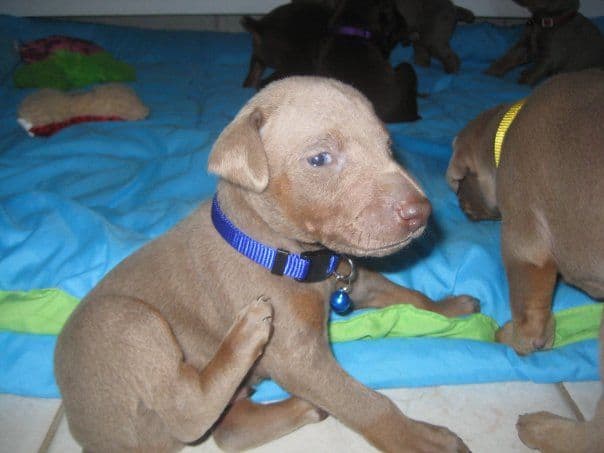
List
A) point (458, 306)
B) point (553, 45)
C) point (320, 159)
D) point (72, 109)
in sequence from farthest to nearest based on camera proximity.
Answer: point (553, 45) < point (72, 109) < point (458, 306) < point (320, 159)

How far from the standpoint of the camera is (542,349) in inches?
102

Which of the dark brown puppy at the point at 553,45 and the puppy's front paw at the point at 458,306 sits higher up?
the dark brown puppy at the point at 553,45

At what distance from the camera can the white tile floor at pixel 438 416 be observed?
2.25 metres

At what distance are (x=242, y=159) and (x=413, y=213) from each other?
2.02 ft

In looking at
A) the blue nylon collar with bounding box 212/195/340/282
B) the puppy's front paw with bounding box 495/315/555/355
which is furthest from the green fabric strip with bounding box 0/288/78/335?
the puppy's front paw with bounding box 495/315/555/355

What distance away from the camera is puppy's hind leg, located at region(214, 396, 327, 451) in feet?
7.28

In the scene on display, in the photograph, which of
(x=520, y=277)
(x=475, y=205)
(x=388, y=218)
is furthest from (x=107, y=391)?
(x=475, y=205)

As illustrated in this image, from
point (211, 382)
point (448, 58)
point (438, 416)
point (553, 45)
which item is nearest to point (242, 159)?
point (211, 382)

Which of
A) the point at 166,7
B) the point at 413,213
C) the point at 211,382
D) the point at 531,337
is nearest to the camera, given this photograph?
the point at 413,213

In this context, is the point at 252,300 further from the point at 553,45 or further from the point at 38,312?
the point at 553,45

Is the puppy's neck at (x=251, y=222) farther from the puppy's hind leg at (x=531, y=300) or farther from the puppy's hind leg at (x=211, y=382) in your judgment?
the puppy's hind leg at (x=531, y=300)

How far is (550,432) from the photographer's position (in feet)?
7.07

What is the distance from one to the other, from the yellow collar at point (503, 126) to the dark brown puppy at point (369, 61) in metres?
1.82

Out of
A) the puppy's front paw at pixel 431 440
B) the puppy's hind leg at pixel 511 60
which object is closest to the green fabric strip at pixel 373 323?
the puppy's front paw at pixel 431 440
